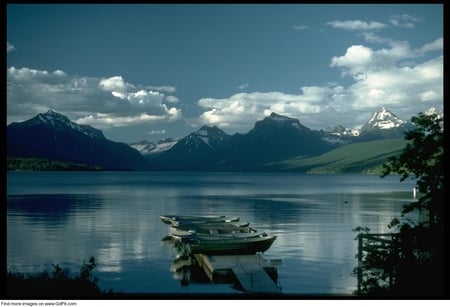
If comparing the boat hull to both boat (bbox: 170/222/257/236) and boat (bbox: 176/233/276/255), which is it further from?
boat (bbox: 170/222/257/236)

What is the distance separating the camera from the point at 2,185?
10016 mm

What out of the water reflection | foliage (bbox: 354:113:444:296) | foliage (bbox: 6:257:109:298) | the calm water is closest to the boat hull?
A: the calm water

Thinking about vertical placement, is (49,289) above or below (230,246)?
above

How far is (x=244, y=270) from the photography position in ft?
75.0

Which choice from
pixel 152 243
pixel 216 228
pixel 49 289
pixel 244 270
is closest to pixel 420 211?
pixel 244 270

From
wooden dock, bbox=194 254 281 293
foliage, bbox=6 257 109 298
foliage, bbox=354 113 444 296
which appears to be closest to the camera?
foliage, bbox=6 257 109 298

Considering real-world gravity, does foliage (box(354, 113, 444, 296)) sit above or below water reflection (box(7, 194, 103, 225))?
above

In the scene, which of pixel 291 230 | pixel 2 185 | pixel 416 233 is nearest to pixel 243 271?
pixel 416 233

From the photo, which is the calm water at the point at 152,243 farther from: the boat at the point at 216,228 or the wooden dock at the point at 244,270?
the boat at the point at 216,228

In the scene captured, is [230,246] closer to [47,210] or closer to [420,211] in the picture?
[420,211]

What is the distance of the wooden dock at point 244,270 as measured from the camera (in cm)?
2053

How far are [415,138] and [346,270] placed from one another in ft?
45.1

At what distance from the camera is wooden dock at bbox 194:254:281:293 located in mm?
20531

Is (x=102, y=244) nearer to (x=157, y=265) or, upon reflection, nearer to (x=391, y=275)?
(x=157, y=265)
